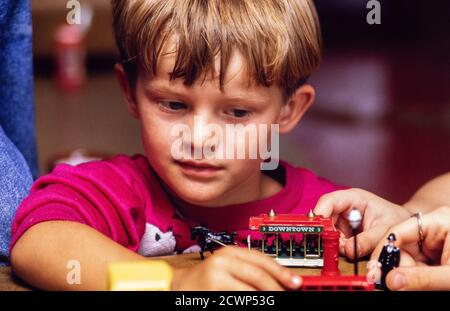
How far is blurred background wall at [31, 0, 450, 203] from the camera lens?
2.54 m

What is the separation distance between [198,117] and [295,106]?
29 cm

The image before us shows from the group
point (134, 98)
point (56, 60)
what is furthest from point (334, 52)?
point (134, 98)

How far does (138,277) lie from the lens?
2.10ft

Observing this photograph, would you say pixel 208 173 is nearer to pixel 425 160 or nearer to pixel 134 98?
pixel 134 98

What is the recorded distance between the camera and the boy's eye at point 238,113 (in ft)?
3.18

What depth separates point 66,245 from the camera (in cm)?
79

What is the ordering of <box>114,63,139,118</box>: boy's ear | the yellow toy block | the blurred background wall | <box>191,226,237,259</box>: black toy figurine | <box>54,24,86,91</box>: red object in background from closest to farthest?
the yellow toy block, <box>191,226,237,259</box>: black toy figurine, <box>114,63,139,118</box>: boy's ear, the blurred background wall, <box>54,24,86,91</box>: red object in background

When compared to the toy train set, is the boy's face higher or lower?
higher

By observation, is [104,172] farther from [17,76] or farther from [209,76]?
[17,76]

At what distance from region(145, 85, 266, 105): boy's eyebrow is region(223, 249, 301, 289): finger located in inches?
12.1

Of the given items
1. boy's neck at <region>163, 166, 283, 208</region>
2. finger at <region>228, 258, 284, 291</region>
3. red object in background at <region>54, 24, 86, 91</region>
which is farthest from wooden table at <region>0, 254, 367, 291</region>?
red object in background at <region>54, 24, 86, 91</region>

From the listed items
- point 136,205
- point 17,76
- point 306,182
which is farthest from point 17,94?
point 306,182

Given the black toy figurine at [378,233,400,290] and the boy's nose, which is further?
the boy's nose

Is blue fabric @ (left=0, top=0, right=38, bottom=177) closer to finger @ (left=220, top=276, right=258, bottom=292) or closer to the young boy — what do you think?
the young boy
